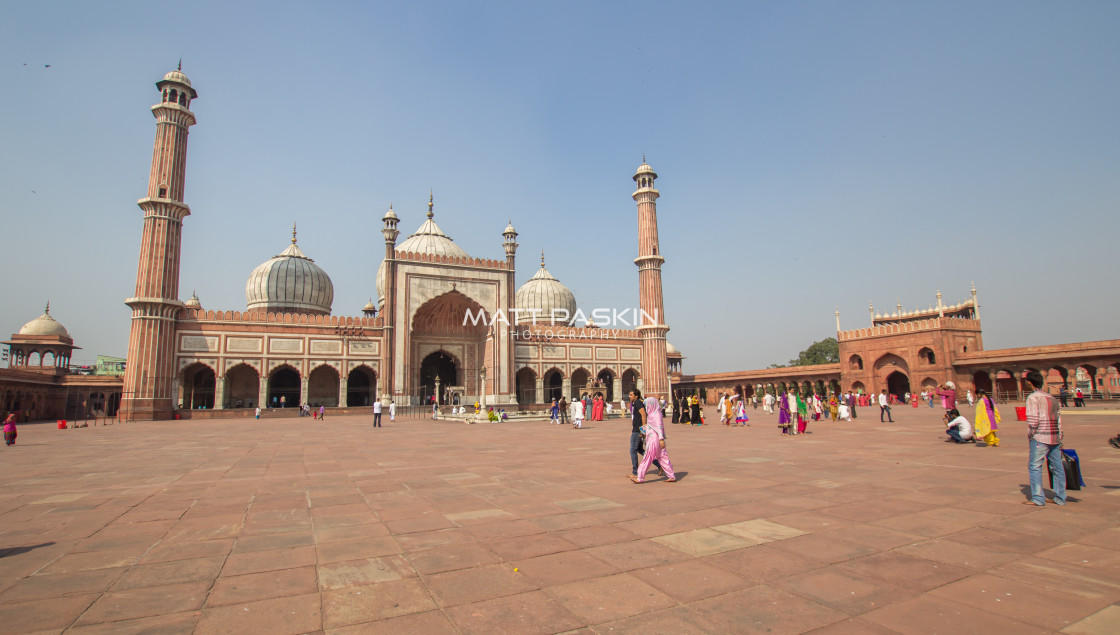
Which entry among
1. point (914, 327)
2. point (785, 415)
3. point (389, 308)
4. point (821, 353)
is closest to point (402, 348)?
point (389, 308)

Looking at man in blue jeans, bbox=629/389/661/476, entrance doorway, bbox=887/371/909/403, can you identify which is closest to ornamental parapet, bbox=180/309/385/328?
man in blue jeans, bbox=629/389/661/476

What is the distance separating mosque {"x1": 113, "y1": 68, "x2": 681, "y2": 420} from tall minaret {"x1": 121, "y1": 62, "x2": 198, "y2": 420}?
0.05m

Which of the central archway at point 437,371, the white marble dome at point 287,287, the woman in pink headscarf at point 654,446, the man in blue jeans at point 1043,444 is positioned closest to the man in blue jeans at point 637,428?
the woman in pink headscarf at point 654,446

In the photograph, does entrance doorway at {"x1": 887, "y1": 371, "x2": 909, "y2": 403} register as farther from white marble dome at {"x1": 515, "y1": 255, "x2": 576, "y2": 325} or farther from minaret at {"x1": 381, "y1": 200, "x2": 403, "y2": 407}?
minaret at {"x1": 381, "y1": 200, "x2": 403, "y2": 407}

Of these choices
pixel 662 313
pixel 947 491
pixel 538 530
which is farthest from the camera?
pixel 662 313

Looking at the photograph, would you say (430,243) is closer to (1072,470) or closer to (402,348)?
(402,348)

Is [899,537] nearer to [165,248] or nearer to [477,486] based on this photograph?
[477,486]

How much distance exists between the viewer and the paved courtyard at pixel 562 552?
2.71 meters

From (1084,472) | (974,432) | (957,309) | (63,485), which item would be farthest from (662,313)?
(63,485)

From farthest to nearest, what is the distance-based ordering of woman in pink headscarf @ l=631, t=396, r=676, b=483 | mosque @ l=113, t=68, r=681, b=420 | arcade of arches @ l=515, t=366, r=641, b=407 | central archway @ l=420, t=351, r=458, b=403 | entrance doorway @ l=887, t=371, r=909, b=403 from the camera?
arcade of arches @ l=515, t=366, r=641, b=407
entrance doorway @ l=887, t=371, r=909, b=403
central archway @ l=420, t=351, r=458, b=403
mosque @ l=113, t=68, r=681, b=420
woman in pink headscarf @ l=631, t=396, r=676, b=483

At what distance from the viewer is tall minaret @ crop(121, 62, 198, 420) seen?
25.5m

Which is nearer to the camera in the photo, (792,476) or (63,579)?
(63,579)

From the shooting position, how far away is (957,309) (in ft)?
129

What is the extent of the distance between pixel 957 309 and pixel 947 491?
41107mm
